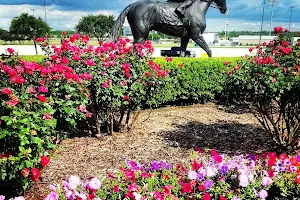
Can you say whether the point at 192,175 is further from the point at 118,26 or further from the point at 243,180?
the point at 118,26

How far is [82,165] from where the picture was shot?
16.0 ft

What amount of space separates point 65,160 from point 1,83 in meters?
1.84

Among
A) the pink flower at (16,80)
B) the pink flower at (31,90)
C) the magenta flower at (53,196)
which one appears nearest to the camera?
the magenta flower at (53,196)

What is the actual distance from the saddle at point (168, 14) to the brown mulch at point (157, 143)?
12.4 ft

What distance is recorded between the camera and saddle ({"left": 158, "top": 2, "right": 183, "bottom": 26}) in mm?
10555

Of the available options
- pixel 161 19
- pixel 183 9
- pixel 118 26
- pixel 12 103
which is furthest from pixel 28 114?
pixel 183 9

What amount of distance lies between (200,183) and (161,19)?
27.5 ft

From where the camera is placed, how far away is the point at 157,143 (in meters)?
5.82

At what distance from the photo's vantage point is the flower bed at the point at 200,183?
8.50 ft

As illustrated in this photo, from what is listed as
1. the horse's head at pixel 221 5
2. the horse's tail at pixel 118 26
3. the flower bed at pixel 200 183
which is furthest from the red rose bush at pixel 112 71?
the horse's head at pixel 221 5

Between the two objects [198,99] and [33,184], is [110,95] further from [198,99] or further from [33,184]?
[198,99]

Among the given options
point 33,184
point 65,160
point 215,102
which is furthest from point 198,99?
point 33,184

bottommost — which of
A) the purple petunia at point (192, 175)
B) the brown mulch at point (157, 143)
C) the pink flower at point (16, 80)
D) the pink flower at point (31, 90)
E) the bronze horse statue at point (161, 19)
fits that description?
the brown mulch at point (157, 143)

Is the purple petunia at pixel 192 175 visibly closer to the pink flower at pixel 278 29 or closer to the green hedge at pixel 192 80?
the pink flower at pixel 278 29
